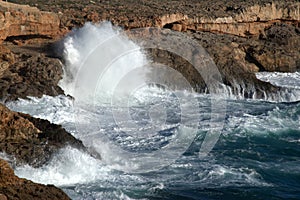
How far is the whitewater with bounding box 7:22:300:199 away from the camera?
12539 millimetres

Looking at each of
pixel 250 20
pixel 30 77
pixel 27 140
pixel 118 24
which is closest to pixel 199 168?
pixel 27 140

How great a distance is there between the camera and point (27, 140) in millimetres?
12742

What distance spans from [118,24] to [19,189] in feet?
63.5

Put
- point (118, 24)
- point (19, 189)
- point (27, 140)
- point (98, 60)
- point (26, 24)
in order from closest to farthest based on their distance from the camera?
1. point (19, 189)
2. point (27, 140)
3. point (98, 60)
4. point (26, 24)
5. point (118, 24)

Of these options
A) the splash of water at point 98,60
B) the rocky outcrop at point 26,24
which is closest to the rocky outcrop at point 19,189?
the splash of water at point 98,60

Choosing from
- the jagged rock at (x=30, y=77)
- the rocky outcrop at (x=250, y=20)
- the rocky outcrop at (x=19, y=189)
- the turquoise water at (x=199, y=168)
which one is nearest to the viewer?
the rocky outcrop at (x=19, y=189)

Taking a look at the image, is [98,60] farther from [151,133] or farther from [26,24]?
[151,133]

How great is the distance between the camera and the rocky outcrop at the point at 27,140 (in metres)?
12.2

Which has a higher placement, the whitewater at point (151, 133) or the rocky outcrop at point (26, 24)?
the rocky outcrop at point (26, 24)

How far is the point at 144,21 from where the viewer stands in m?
28.6

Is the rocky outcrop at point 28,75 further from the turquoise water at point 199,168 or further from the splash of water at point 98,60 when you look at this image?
the splash of water at point 98,60

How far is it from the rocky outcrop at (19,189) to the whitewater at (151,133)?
2244 mm

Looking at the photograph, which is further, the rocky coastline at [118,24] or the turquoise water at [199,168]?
the rocky coastline at [118,24]

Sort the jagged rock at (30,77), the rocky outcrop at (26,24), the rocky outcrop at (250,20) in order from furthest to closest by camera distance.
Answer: the rocky outcrop at (250,20)
the rocky outcrop at (26,24)
the jagged rock at (30,77)
